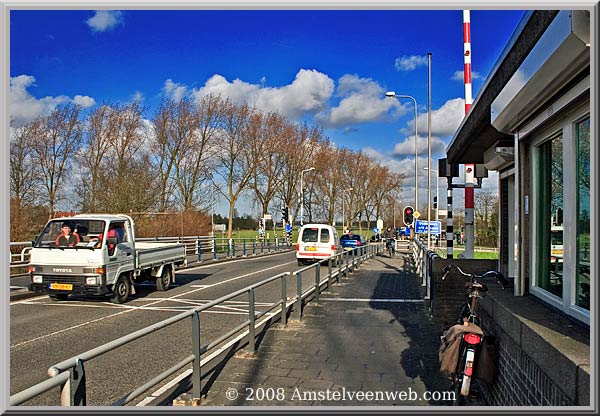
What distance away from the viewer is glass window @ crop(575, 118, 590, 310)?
11.6ft

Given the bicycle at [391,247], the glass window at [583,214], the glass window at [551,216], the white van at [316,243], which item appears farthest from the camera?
the bicycle at [391,247]

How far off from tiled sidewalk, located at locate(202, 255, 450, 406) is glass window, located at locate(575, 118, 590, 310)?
1.99 m

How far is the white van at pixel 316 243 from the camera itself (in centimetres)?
2373

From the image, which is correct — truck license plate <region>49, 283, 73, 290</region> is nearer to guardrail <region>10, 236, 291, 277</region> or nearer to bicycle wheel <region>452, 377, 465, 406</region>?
guardrail <region>10, 236, 291, 277</region>

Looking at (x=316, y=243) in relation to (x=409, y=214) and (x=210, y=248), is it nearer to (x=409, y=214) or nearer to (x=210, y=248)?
(x=409, y=214)

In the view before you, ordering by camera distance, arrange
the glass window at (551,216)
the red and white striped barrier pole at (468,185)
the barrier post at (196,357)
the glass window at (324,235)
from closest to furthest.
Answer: the glass window at (551,216)
the barrier post at (196,357)
the red and white striped barrier pole at (468,185)
the glass window at (324,235)

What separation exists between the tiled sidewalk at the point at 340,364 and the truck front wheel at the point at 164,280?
17.4 ft

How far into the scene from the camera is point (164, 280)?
14.6 metres

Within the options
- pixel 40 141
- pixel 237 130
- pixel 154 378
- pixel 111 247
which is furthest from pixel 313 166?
pixel 154 378

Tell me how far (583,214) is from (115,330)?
24.6 ft

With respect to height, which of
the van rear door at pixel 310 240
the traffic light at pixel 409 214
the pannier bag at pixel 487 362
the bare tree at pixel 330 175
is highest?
the bare tree at pixel 330 175

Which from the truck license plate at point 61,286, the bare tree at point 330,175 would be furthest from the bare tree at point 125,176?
the bare tree at point 330,175

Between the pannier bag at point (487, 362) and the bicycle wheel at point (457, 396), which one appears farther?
the bicycle wheel at point (457, 396)

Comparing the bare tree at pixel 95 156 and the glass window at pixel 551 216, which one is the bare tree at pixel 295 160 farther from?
the glass window at pixel 551 216
